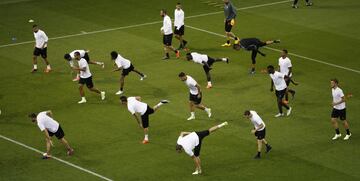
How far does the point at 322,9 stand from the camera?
5206 cm

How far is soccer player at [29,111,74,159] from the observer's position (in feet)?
100

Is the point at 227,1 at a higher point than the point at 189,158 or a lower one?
higher

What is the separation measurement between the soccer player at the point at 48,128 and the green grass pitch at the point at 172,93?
53 cm

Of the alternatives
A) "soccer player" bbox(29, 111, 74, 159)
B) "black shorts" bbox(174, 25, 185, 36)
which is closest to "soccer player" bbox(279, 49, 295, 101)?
"black shorts" bbox(174, 25, 185, 36)

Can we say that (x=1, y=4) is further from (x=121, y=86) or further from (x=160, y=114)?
(x=160, y=114)

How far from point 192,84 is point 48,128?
6.51m

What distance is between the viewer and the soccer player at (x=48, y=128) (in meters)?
30.5

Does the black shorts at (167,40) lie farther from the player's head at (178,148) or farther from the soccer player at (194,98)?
the player's head at (178,148)

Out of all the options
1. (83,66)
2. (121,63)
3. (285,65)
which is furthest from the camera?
(121,63)

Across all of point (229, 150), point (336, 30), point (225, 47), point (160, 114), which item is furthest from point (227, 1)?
point (229, 150)

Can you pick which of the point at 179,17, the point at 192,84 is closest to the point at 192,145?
the point at 192,84

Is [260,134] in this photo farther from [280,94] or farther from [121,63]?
[121,63]

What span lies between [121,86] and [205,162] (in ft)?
28.3

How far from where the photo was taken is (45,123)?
30.6 meters
